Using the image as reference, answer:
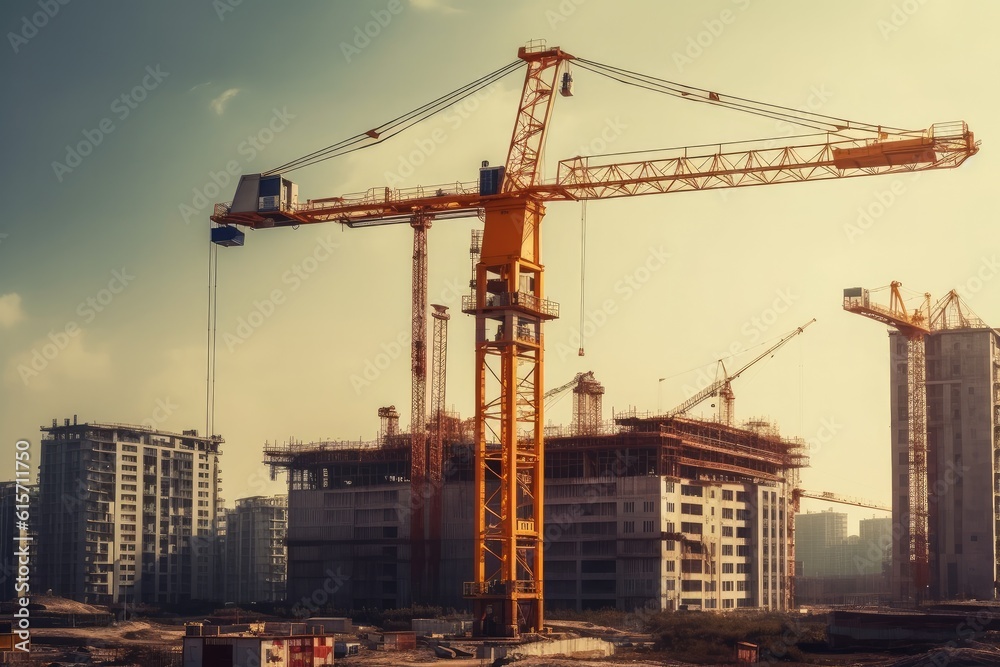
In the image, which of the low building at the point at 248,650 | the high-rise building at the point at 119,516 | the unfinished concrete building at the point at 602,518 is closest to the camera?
the low building at the point at 248,650

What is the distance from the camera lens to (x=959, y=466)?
131750mm

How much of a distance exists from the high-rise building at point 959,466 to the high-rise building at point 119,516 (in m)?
97.9

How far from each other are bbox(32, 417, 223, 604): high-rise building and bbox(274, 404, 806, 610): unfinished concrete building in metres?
48.9

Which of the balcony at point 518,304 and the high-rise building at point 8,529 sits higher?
the balcony at point 518,304

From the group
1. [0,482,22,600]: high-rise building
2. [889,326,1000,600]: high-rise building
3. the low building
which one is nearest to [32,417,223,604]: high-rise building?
[0,482,22,600]: high-rise building

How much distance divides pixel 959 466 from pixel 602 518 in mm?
38510

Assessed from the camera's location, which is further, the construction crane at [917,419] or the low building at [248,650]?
the construction crane at [917,419]

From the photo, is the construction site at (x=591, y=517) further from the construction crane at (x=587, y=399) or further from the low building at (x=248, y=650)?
the low building at (x=248, y=650)

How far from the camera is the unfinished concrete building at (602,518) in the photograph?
118188 mm

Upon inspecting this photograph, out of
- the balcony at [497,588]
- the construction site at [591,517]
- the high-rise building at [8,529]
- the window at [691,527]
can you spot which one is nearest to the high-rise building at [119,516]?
the high-rise building at [8,529]

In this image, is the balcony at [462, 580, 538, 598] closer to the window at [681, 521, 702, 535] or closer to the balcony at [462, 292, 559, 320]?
the balcony at [462, 292, 559, 320]

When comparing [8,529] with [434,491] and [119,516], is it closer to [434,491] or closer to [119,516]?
[119,516]

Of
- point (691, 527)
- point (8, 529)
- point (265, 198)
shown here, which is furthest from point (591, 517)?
point (8, 529)

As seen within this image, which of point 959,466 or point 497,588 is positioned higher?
point 959,466
